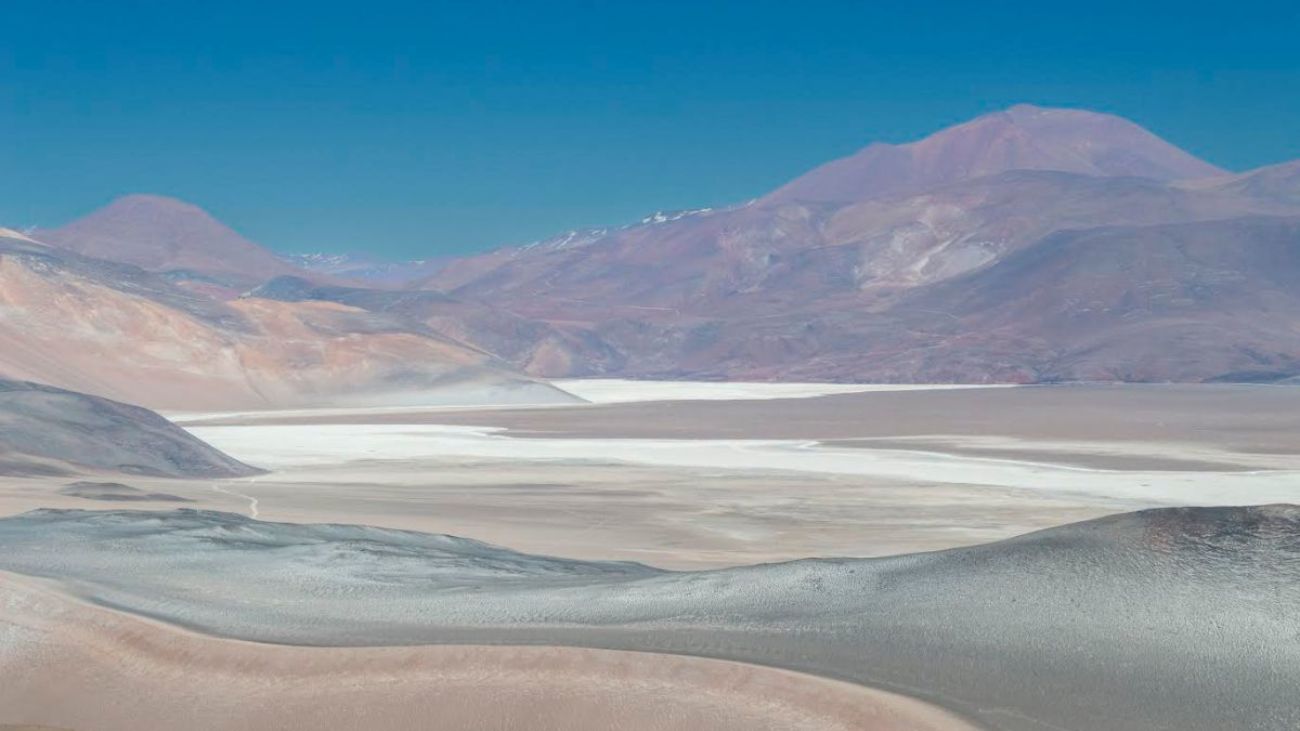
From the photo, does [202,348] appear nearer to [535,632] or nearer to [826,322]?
[535,632]

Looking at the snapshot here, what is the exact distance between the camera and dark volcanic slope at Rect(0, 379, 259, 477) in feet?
89.1

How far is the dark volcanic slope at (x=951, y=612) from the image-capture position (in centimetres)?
740

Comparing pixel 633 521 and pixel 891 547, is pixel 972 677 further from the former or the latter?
pixel 633 521

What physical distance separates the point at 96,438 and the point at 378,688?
23554 mm

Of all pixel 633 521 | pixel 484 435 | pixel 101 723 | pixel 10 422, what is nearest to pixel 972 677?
pixel 101 723

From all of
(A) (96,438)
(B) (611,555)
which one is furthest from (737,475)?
(B) (611,555)

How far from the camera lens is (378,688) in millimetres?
7734

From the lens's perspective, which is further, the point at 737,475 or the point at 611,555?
the point at 737,475

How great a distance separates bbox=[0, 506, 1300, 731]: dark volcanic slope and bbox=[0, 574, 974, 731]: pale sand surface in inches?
15.4

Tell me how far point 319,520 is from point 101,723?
39.4 ft

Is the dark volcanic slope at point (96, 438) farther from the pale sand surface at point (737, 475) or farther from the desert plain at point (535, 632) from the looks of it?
the desert plain at point (535, 632)

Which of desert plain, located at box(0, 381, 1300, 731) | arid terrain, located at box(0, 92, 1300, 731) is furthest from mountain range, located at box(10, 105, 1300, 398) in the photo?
desert plain, located at box(0, 381, 1300, 731)

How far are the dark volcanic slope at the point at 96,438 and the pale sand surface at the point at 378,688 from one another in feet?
58.2

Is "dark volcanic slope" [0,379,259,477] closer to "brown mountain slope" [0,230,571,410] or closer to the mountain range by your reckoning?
the mountain range
